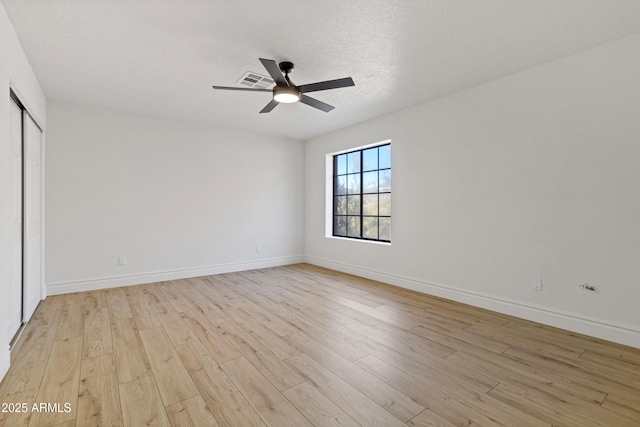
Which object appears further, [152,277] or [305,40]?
[152,277]

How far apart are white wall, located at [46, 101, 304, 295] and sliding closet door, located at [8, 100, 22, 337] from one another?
1.16m

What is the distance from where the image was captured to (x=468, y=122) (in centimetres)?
361

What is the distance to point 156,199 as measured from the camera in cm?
472

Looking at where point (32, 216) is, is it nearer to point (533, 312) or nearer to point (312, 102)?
point (312, 102)

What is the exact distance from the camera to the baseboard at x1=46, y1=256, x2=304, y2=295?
13.3ft

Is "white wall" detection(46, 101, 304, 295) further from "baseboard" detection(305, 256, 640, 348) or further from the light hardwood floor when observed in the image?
"baseboard" detection(305, 256, 640, 348)

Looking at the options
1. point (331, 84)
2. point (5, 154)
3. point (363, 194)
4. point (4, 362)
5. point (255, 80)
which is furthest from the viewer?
point (363, 194)

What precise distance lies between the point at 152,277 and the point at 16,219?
82.2 inches

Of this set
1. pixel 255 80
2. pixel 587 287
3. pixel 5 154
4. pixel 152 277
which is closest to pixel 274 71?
pixel 255 80

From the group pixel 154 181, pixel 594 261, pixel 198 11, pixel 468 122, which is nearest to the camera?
pixel 198 11

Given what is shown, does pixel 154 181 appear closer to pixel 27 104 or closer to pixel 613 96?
pixel 27 104

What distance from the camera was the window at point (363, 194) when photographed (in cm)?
494

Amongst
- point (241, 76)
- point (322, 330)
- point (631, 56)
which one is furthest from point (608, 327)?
point (241, 76)

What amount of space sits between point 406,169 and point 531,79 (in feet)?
5.71
